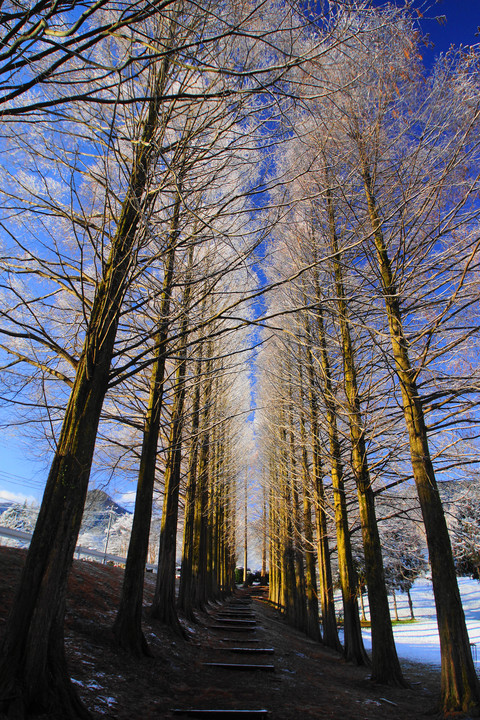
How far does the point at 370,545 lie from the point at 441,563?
2114 millimetres

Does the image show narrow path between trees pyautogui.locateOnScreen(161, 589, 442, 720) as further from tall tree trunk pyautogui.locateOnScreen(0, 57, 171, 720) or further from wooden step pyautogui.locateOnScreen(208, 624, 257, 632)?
wooden step pyautogui.locateOnScreen(208, 624, 257, 632)

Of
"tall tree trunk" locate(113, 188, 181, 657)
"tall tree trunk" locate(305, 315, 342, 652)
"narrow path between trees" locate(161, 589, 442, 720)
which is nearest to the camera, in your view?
"narrow path between trees" locate(161, 589, 442, 720)

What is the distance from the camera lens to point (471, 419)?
4875mm

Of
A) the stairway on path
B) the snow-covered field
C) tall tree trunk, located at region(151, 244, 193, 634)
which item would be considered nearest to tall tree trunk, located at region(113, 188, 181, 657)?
tall tree trunk, located at region(151, 244, 193, 634)

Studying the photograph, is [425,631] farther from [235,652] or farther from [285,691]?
[285,691]

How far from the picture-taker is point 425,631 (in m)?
21.2

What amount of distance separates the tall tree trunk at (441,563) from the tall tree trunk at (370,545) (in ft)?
2.43

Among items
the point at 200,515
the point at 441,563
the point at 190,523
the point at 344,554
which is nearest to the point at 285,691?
the point at 441,563

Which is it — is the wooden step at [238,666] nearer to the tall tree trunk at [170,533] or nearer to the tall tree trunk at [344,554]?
the tall tree trunk at [170,533]

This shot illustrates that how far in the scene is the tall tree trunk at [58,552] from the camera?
7.48ft

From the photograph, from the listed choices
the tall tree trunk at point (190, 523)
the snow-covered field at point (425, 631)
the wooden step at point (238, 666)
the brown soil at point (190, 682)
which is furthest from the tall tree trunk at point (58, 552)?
the snow-covered field at point (425, 631)

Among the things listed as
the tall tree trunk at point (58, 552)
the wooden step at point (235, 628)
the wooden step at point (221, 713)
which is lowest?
the wooden step at point (235, 628)

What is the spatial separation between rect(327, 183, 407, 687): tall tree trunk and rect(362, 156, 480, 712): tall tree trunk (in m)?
0.74

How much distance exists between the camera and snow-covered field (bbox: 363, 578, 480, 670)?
14.0 meters
